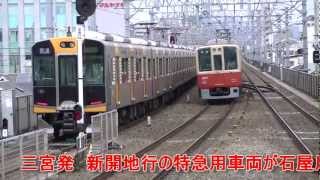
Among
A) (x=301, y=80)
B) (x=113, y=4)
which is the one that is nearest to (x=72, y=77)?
(x=301, y=80)

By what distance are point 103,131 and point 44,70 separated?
14.9 feet

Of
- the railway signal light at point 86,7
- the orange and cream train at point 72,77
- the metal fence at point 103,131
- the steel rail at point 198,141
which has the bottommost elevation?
the steel rail at point 198,141

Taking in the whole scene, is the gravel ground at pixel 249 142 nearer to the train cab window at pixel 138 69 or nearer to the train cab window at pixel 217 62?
the train cab window at pixel 138 69

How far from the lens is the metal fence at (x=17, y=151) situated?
862 cm

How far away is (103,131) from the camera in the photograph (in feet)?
44.4

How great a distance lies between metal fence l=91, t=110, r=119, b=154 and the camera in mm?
12805

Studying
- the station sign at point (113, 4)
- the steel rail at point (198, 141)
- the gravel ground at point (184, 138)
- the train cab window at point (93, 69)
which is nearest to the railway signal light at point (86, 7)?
the gravel ground at point (184, 138)

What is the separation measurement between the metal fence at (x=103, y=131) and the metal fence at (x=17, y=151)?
2528mm

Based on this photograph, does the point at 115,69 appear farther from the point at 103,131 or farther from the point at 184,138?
the point at 103,131

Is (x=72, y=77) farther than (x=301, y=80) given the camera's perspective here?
No

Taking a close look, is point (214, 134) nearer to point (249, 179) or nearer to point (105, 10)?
point (249, 179)

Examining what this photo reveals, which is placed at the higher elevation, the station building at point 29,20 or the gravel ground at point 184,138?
the station building at point 29,20

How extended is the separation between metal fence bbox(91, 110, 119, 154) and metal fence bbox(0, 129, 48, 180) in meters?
2.53

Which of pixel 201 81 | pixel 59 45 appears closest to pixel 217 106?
pixel 201 81
